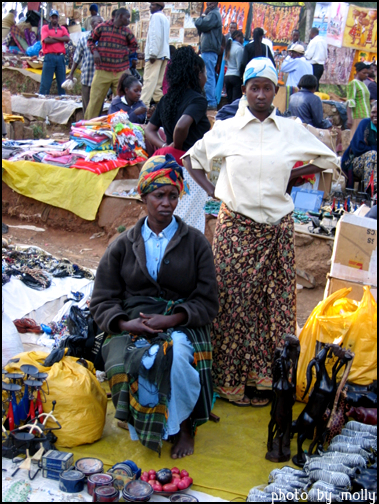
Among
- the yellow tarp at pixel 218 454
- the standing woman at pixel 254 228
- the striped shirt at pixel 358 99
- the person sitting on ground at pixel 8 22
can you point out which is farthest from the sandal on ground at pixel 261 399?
the person sitting on ground at pixel 8 22

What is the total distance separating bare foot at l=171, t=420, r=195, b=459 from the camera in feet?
10.4

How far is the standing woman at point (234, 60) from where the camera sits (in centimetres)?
1066

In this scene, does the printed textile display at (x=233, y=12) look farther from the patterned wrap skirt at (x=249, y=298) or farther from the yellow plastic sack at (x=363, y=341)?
the yellow plastic sack at (x=363, y=341)

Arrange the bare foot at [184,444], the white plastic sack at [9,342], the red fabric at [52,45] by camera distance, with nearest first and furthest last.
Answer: the bare foot at [184,444]
the white plastic sack at [9,342]
the red fabric at [52,45]

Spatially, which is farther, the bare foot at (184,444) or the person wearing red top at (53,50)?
the person wearing red top at (53,50)

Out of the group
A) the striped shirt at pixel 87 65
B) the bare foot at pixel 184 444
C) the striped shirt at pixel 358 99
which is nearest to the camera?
the bare foot at pixel 184 444

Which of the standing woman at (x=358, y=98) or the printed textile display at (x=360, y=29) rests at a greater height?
the printed textile display at (x=360, y=29)

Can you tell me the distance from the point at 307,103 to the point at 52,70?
6522 mm

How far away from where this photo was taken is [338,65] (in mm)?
15352

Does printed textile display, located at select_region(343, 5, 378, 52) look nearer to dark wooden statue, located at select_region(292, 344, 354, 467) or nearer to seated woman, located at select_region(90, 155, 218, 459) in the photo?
seated woman, located at select_region(90, 155, 218, 459)

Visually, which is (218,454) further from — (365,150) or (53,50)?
(53,50)

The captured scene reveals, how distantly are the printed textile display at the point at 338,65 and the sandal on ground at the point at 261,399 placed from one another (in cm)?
1320

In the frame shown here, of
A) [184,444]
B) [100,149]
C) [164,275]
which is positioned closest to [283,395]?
[184,444]

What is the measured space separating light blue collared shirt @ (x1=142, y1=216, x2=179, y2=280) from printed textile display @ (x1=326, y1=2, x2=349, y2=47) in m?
13.1
